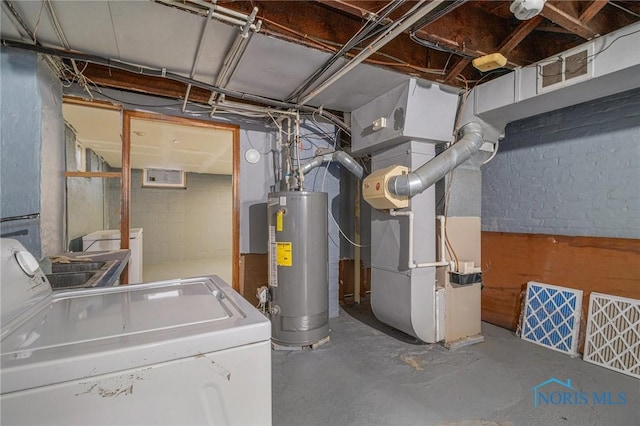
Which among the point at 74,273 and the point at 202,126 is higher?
the point at 202,126

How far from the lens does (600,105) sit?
2439 millimetres

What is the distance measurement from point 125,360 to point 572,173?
11.3ft

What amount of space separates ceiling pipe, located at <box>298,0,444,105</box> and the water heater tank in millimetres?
928

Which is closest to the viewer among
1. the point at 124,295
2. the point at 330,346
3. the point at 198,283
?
the point at 124,295

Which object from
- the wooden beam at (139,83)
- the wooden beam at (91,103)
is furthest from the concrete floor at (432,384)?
the wooden beam at (91,103)

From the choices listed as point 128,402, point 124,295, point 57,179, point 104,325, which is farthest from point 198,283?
point 57,179

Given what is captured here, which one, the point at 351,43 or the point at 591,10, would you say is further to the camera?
the point at 351,43

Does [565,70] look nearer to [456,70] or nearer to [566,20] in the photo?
[566,20]

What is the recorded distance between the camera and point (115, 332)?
31.3 inches

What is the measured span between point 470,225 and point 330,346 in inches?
69.9

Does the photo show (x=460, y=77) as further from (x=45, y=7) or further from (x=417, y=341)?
(x=45, y=7)

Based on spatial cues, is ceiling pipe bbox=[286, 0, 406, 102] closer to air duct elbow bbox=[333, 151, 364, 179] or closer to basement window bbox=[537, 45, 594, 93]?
air duct elbow bbox=[333, 151, 364, 179]

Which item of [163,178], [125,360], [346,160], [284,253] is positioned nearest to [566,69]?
[346,160]

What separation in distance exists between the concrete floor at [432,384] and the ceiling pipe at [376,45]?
2.29 meters
